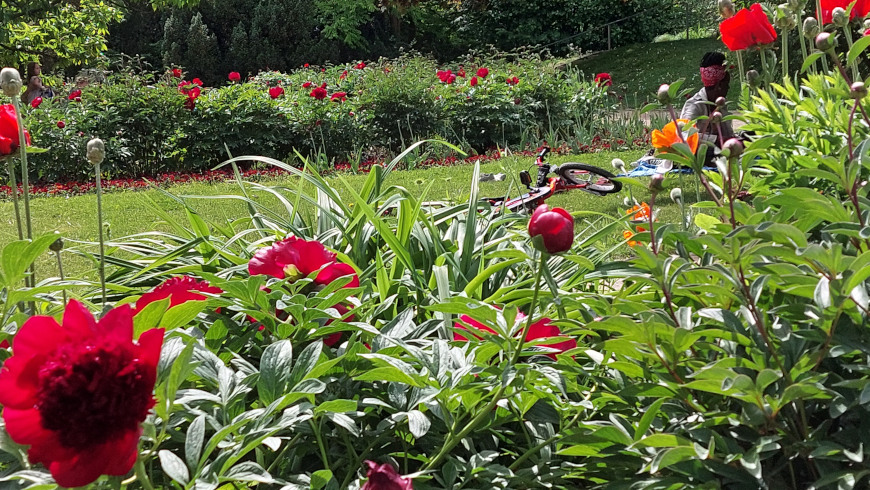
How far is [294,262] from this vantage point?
1112mm

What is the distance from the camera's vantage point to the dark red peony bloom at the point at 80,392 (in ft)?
1.77

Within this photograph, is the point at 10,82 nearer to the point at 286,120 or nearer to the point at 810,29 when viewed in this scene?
the point at 810,29

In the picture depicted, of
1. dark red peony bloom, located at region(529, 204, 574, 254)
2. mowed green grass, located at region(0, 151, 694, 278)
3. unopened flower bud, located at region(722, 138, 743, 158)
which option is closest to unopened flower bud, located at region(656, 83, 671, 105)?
unopened flower bud, located at region(722, 138, 743, 158)

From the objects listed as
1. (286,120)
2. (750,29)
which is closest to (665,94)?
(750,29)

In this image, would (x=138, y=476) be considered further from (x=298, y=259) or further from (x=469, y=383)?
(x=298, y=259)

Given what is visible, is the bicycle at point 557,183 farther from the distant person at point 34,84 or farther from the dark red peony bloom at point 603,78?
the distant person at point 34,84

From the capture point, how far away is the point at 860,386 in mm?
708

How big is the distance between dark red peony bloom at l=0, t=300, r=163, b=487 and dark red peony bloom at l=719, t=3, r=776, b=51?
138 cm

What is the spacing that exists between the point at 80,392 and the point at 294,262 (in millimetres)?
580

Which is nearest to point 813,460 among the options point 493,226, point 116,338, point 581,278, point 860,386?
point 860,386

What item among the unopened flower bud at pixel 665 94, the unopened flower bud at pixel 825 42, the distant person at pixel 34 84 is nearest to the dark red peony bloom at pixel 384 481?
the unopened flower bud at pixel 665 94

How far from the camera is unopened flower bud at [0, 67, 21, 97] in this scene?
2.97 feet

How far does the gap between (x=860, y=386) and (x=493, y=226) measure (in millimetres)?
1113

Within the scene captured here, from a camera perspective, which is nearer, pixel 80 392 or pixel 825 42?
pixel 80 392
